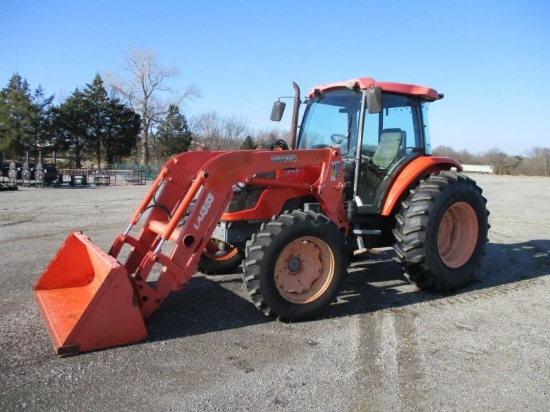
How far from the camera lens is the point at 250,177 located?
14.5ft

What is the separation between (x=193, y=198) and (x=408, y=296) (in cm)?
282

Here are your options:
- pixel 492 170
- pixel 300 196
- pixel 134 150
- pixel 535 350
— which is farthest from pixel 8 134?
pixel 492 170

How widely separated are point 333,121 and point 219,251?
7.32 ft

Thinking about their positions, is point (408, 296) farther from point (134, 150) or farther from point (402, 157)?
point (134, 150)

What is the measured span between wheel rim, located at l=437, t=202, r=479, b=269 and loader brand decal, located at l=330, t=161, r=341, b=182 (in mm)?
1671

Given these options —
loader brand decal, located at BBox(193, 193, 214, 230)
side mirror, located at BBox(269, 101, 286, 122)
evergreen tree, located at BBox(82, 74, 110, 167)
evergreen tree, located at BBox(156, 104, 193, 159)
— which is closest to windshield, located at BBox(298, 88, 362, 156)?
side mirror, located at BBox(269, 101, 286, 122)

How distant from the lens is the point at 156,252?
391 centimetres

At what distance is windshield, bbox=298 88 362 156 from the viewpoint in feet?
18.3

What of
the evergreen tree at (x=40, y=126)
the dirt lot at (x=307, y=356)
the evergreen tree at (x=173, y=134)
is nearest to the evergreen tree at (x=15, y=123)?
the evergreen tree at (x=40, y=126)

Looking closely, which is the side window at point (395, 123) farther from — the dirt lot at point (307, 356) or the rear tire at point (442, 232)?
the dirt lot at point (307, 356)

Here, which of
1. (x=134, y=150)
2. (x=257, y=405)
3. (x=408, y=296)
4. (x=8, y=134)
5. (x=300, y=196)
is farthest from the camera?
(x=134, y=150)


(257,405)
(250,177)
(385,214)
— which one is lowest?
(257,405)

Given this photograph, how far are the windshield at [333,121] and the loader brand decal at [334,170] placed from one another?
64 centimetres

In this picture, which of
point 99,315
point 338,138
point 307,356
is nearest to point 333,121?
point 338,138
